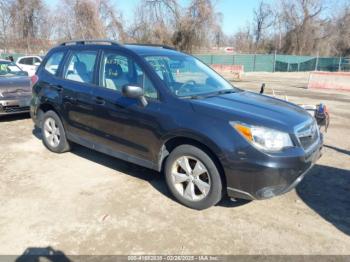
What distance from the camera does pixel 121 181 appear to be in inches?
191

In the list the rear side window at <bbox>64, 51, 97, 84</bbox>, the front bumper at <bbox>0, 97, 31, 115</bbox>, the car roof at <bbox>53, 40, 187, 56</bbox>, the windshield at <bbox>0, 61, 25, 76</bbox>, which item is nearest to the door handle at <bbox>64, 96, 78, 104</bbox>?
the rear side window at <bbox>64, 51, 97, 84</bbox>

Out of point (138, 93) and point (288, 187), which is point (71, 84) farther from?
point (288, 187)

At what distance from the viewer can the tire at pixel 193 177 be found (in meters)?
3.80

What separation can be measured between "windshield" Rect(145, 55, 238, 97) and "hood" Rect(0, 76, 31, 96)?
→ 16.7ft

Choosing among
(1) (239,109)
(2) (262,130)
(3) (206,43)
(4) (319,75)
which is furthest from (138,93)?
(3) (206,43)

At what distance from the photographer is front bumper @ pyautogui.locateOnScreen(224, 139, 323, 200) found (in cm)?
350

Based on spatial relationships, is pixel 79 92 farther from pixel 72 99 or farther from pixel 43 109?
pixel 43 109

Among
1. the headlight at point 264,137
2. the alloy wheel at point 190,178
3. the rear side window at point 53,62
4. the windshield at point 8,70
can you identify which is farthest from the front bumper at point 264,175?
the windshield at point 8,70

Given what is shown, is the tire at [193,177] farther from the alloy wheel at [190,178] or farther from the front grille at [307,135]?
the front grille at [307,135]

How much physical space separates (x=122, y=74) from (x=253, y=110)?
1.81m

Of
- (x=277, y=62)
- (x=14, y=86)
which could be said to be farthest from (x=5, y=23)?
(x=14, y=86)

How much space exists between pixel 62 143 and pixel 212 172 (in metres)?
3.10

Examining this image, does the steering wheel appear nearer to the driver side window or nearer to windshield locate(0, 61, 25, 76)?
the driver side window

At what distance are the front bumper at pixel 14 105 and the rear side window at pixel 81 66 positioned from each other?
3.42m
